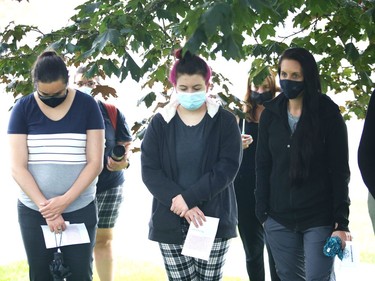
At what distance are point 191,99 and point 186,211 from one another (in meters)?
0.64

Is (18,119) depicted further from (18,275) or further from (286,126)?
(18,275)

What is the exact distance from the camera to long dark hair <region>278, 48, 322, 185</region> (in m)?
4.49

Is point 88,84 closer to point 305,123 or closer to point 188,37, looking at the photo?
point 305,123

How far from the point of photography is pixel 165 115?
468 centimetres

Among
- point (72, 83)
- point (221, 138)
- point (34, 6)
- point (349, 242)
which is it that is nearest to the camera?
point (349, 242)

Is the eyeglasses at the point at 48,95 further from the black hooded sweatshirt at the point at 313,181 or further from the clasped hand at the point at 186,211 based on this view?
the black hooded sweatshirt at the point at 313,181

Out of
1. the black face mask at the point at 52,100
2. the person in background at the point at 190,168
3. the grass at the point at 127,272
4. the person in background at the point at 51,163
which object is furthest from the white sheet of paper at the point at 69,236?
the grass at the point at 127,272

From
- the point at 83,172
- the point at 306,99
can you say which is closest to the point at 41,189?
the point at 83,172

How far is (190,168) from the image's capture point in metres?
4.59

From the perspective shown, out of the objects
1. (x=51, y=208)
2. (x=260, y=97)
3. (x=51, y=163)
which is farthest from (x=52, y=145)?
(x=260, y=97)

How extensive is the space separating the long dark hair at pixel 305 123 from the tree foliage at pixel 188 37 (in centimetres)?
30

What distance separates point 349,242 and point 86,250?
1.53 metres

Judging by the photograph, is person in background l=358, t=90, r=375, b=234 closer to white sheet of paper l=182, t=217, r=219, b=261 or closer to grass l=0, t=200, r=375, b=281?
white sheet of paper l=182, t=217, r=219, b=261

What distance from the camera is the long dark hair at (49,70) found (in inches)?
181
